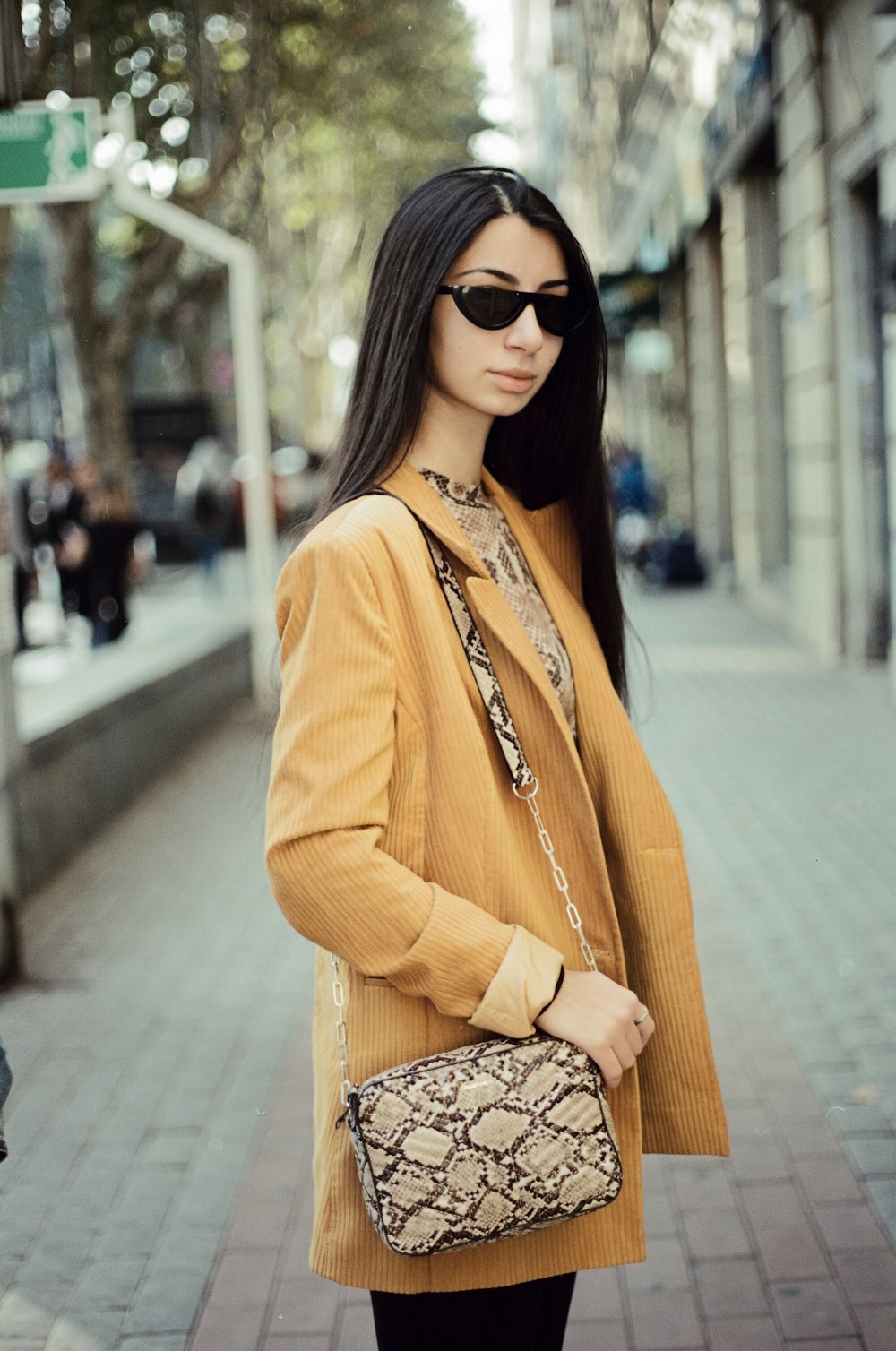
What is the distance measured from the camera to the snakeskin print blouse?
200 cm

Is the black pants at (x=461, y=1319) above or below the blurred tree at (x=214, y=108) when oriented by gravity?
below

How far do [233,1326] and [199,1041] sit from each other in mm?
1817

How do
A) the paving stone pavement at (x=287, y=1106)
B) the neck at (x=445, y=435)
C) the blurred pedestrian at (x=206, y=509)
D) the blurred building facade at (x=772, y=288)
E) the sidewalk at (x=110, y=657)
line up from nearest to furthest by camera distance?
the neck at (x=445, y=435), the paving stone pavement at (x=287, y=1106), the sidewalk at (x=110, y=657), the blurred building facade at (x=772, y=288), the blurred pedestrian at (x=206, y=509)

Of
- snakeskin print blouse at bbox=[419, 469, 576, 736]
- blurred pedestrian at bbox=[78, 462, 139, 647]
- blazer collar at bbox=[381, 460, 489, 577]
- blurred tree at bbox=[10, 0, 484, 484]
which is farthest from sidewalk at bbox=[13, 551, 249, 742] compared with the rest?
blazer collar at bbox=[381, 460, 489, 577]

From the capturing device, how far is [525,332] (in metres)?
1.94

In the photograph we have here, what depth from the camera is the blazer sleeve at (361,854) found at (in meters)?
1.68

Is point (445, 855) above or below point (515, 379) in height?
below

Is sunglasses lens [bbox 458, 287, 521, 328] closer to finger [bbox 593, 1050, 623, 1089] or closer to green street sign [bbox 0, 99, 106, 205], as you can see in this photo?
finger [bbox 593, 1050, 623, 1089]

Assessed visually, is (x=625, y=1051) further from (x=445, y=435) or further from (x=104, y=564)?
(x=104, y=564)

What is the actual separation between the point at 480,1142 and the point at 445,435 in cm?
88

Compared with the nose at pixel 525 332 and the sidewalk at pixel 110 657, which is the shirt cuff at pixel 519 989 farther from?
the sidewalk at pixel 110 657

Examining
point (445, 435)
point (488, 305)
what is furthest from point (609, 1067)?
point (488, 305)

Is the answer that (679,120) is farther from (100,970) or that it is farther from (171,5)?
(100,970)

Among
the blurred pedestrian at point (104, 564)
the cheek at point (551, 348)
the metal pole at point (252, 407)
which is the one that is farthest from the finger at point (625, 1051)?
the blurred pedestrian at point (104, 564)
